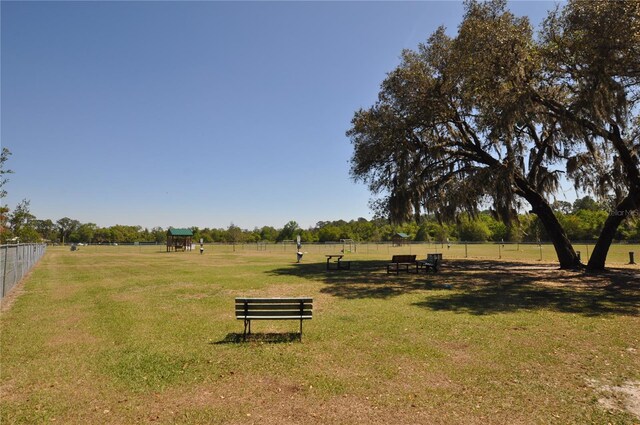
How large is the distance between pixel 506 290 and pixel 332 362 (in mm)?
9897

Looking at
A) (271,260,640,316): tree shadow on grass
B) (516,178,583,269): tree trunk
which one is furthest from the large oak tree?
(271,260,640,316): tree shadow on grass

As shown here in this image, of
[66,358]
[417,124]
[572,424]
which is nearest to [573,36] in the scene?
[417,124]

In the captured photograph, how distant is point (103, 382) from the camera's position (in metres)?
5.09

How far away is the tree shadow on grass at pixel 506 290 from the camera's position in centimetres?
1028

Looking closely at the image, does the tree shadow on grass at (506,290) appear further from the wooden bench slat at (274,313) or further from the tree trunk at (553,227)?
the wooden bench slat at (274,313)

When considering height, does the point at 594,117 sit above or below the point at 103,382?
above

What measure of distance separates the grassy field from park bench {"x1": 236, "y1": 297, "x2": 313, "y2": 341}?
0.48 metres

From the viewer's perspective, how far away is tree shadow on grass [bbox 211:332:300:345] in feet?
23.3

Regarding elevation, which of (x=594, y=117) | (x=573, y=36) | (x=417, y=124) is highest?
(x=573, y=36)

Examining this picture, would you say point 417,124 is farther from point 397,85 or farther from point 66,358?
point 66,358

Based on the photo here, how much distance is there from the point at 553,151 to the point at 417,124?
342 inches

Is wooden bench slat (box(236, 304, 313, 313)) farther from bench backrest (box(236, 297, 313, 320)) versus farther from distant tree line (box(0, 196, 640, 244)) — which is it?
distant tree line (box(0, 196, 640, 244))

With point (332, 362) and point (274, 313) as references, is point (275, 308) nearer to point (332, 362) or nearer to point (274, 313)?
point (274, 313)

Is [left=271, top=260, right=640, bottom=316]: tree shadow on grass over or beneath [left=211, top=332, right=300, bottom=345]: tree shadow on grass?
over
